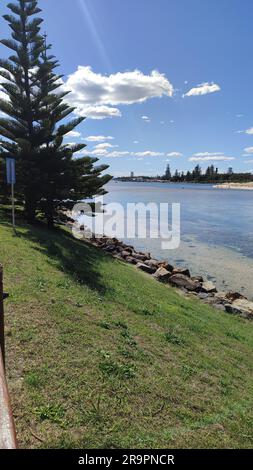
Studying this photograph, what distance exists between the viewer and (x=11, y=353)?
423 centimetres

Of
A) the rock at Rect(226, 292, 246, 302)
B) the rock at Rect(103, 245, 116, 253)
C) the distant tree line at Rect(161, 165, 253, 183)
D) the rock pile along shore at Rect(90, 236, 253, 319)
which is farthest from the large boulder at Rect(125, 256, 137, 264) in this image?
the distant tree line at Rect(161, 165, 253, 183)

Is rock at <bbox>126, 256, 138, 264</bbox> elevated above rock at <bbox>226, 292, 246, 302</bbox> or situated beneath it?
elevated above

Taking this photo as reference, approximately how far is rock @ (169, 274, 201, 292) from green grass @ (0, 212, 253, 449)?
15.8ft

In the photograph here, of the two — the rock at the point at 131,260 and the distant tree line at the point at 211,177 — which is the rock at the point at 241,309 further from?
the distant tree line at the point at 211,177

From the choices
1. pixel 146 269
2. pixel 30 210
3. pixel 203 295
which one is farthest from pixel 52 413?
pixel 30 210

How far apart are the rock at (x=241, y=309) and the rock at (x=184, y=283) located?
5.43 ft

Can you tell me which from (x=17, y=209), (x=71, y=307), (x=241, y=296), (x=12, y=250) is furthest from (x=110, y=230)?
(x=71, y=307)

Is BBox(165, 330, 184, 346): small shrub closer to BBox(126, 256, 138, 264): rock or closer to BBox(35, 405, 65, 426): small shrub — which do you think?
BBox(35, 405, 65, 426): small shrub

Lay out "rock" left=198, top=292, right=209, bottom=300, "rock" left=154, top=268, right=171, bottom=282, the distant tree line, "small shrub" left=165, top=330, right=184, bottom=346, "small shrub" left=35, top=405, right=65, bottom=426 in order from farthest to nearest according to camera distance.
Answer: the distant tree line < "rock" left=154, top=268, right=171, bottom=282 < "rock" left=198, top=292, right=209, bottom=300 < "small shrub" left=165, top=330, right=184, bottom=346 < "small shrub" left=35, top=405, right=65, bottom=426

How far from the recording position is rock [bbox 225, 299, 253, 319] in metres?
11.0

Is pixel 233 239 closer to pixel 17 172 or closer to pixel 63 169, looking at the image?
pixel 63 169

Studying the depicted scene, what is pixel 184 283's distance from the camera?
43.6 feet

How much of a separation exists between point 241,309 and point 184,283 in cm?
263
